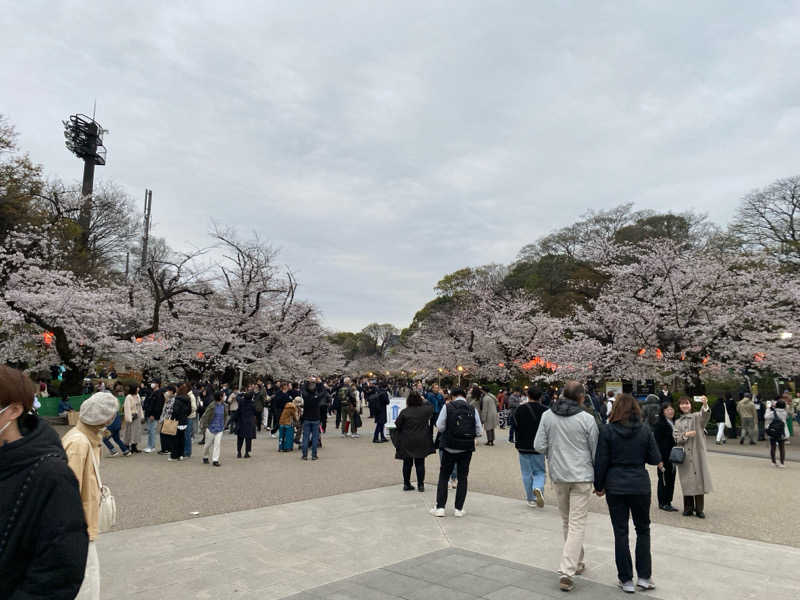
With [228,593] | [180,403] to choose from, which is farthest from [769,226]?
[228,593]

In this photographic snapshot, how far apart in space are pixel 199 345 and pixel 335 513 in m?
23.7

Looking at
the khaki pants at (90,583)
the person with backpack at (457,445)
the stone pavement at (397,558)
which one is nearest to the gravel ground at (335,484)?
the stone pavement at (397,558)

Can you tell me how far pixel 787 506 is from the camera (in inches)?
333

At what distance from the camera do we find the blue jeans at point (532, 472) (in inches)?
317

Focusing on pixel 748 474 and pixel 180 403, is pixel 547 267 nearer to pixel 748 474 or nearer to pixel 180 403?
pixel 748 474

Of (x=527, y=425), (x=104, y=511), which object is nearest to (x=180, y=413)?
(x=527, y=425)

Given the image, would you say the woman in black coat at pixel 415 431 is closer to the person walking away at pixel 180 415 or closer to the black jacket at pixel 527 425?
the black jacket at pixel 527 425

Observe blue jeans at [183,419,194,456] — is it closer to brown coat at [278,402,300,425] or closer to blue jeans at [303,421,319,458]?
brown coat at [278,402,300,425]

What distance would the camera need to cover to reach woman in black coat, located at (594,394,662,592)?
4668mm

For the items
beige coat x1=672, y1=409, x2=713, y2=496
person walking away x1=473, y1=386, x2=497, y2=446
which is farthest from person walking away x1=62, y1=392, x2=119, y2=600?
person walking away x1=473, y1=386, x2=497, y2=446

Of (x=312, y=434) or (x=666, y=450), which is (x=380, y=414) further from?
(x=666, y=450)

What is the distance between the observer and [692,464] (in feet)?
25.5

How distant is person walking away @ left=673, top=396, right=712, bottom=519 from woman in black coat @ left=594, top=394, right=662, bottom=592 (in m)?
3.22

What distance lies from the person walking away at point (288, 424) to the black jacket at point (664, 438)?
30.0 feet
